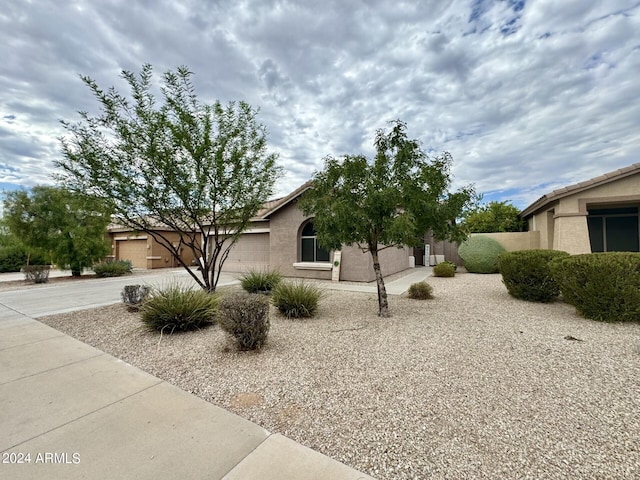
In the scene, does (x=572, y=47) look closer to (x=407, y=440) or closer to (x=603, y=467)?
(x=603, y=467)

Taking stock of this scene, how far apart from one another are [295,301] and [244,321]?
91.7 inches

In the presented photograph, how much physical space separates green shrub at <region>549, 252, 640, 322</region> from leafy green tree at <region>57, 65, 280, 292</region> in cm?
917

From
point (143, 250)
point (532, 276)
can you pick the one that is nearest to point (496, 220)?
point (532, 276)

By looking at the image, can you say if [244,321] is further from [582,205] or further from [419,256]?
[419,256]

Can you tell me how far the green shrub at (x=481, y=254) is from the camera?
15336 mm

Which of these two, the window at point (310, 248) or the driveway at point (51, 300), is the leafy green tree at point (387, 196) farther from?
the driveway at point (51, 300)

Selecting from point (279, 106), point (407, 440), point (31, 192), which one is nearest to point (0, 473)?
point (407, 440)

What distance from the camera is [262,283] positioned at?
33.5ft

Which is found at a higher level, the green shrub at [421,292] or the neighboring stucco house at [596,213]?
the neighboring stucco house at [596,213]

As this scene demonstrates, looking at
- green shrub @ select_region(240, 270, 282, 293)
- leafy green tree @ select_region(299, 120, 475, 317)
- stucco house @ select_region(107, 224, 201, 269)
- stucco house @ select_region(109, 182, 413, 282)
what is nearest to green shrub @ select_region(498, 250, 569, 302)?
leafy green tree @ select_region(299, 120, 475, 317)

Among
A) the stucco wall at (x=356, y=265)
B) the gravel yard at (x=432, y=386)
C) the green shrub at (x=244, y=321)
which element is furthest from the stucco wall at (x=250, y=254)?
the green shrub at (x=244, y=321)

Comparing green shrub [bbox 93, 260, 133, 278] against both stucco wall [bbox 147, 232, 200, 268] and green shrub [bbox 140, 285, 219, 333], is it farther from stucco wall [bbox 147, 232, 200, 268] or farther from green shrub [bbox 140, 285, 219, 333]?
green shrub [bbox 140, 285, 219, 333]

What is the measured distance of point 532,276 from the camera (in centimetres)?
837

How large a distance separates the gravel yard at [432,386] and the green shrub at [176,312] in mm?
285
